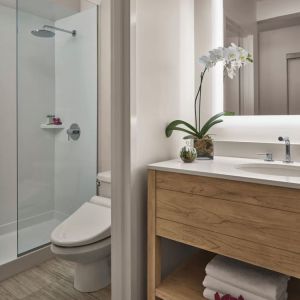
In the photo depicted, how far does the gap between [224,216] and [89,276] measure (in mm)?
1124

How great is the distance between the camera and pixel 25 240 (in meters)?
2.21

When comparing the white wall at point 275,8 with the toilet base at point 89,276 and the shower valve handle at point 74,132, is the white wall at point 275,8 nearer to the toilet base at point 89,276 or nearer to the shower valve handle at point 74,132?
the shower valve handle at point 74,132

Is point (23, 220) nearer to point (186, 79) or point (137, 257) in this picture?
point (137, 257)

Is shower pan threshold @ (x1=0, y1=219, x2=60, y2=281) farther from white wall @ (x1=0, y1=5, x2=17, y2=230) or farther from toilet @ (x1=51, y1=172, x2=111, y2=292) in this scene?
toilet @ (x1=51, y1=172, x2=111, y2=292)

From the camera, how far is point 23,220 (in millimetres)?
2410

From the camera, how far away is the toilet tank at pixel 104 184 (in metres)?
2.07

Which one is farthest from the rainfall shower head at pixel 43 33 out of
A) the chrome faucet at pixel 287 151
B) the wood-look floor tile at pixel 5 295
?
the chrome faucet at pixel 287 151

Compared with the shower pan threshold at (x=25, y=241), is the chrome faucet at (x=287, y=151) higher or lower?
higher

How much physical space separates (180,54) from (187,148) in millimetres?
581

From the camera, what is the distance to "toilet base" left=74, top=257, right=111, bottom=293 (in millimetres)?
1800

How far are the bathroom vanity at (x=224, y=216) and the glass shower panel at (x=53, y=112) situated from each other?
124 cm

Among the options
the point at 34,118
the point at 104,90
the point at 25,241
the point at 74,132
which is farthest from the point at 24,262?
the point at 104,90

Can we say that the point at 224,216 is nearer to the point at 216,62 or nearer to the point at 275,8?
the point at 216,62

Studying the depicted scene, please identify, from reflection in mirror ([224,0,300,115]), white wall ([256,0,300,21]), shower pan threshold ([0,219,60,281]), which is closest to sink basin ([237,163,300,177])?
reflection in mirror ([224,0,300,115])
